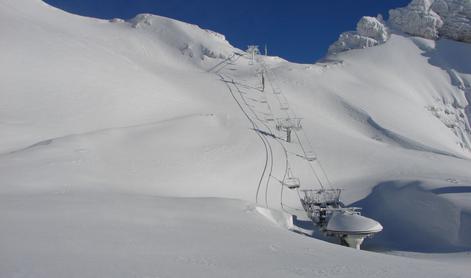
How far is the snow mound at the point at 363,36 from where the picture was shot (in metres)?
42.4

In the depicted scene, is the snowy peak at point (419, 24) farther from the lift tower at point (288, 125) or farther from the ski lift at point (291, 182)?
the ski lift at point (291, 182)

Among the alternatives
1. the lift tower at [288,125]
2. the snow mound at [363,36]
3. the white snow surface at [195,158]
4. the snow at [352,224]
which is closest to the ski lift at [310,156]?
the white snow surface at [195,158]

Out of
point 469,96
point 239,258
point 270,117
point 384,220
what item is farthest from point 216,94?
point 469,96

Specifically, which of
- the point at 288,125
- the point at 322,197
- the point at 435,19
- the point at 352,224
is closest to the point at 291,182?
the point at 322,197

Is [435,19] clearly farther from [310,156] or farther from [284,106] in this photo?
[310,156]

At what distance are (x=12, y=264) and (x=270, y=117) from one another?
59.1ft

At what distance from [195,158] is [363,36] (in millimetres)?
33826

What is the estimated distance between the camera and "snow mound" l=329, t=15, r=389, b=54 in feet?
139

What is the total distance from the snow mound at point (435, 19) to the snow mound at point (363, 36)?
3.62 m

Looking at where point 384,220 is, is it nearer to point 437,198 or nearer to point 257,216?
point 437,198

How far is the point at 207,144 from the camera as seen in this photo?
16578 mm

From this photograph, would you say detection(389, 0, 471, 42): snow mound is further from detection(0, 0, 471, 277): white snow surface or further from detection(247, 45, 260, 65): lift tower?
detection(247, 45, 260, 65): lift tower

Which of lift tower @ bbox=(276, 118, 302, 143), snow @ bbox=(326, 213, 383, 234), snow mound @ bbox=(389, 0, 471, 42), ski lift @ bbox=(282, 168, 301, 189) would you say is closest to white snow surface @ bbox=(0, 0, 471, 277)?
ski lift @ bbox=(282, 168, 301, 189)

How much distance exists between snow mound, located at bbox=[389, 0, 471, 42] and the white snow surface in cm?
1340
